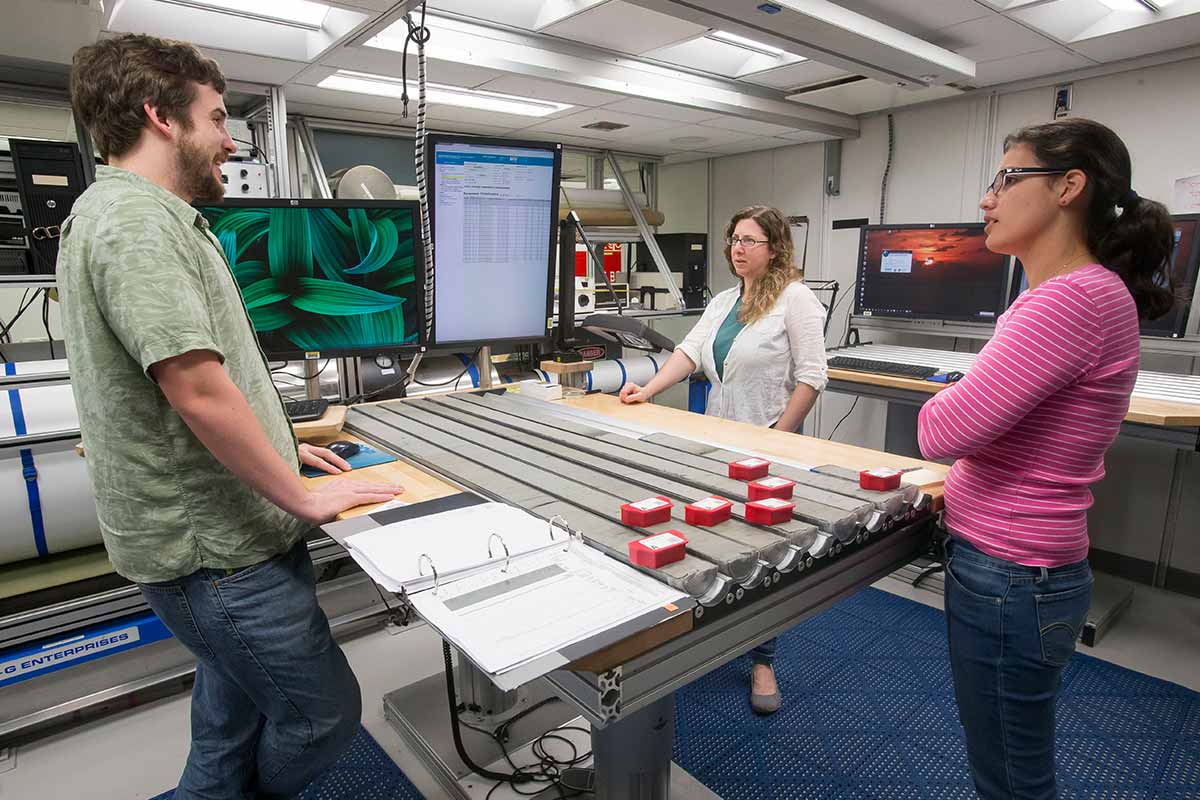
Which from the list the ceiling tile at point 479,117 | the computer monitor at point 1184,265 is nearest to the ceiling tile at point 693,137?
the ceiling tile at point 479,117

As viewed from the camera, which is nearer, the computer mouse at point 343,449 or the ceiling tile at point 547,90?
the computer mouse at point 343,449

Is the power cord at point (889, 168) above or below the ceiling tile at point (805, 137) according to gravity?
below

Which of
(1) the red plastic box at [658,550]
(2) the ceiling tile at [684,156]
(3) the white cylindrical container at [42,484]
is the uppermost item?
(2) the ceiling tile at [684,156]

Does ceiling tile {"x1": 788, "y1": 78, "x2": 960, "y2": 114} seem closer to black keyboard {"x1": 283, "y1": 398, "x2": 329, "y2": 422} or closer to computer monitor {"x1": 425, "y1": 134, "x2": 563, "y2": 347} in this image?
computer monitor {"x1": 425, "y1": 134, "x2": 563, "y2": 347}

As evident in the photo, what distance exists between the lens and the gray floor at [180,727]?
1.88 m

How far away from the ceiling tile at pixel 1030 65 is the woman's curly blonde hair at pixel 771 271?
181 centimetres

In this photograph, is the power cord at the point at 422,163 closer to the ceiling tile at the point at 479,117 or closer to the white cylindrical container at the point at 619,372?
the white cylindrical container at the point at 619,372

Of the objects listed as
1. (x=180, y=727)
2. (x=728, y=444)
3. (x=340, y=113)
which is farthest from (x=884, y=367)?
(x=340, y=113)

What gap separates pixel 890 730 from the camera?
6.79 ft

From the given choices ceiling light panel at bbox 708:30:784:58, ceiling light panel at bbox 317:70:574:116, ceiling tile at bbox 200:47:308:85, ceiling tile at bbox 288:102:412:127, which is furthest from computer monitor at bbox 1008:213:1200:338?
ceiling tile at bbox 288:102:412:127

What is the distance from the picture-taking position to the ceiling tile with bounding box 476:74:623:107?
3057mm

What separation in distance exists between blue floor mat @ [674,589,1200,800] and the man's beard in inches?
70.8

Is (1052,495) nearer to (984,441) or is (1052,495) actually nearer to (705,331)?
(984,441)

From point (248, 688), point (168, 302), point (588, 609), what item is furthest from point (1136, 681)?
point (168, 302)
